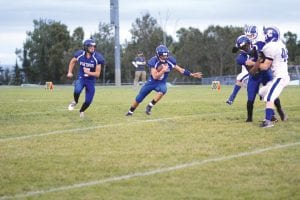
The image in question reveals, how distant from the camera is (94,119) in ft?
42.0

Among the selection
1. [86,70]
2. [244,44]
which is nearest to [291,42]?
[86,70]

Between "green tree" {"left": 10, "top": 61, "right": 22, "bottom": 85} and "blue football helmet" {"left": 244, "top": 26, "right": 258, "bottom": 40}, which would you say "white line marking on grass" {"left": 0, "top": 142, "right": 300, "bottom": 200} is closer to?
"blue football helmet" {"left": 244, "top": 26, "right": 258, "bottom": 40}

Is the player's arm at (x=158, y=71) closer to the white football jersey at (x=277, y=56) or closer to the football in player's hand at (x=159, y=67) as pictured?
the football in player's hand at (x=159, y=67)

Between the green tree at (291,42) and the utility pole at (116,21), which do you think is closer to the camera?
the utility pole at (116,21)

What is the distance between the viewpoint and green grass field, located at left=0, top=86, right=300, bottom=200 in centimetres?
595

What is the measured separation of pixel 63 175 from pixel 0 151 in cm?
200

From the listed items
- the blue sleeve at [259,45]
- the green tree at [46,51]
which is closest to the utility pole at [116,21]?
the blue sleeve at [259,45]

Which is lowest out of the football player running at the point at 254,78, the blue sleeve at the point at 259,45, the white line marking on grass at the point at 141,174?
the white line marking on grass at the point at 141,174

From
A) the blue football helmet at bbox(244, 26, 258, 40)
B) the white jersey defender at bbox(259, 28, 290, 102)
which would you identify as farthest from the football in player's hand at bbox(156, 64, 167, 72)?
the white jersey defender at bbox(259, 28, 290, 102)

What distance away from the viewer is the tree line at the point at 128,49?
70.0m

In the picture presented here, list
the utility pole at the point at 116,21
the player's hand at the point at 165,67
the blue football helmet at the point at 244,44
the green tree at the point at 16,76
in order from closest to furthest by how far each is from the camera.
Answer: the blue football helmet at the point at 244,44, the player's hand at the point at 165,67, the utility pole at the point at 116,21, the green tree at the point at 16,76

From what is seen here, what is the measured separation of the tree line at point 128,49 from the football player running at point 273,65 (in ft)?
187

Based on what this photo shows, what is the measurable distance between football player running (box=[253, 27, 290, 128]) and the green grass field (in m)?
0.39

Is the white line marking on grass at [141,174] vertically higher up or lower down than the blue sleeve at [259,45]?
lower down
